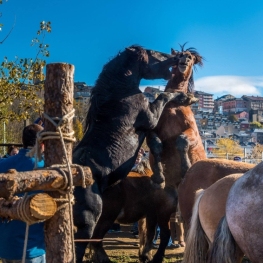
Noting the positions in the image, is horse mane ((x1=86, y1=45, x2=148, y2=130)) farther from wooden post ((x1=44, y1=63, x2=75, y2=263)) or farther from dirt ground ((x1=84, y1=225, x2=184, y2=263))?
dirt ground ((x1=84, y1=225, x2=184, y2=263))

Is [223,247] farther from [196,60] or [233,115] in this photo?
[233,115]

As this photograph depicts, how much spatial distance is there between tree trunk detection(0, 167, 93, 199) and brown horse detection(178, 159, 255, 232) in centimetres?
262

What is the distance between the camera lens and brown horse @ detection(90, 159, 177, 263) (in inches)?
249

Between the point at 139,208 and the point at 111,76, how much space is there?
227 centimetres

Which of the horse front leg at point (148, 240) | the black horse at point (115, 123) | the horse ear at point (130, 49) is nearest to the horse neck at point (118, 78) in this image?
the black horse at point (115, 123)

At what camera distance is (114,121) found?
17.0 feet

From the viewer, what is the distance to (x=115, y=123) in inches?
204

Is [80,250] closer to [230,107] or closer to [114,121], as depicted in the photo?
[114,121]

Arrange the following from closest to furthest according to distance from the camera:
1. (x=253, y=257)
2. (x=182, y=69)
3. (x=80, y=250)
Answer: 1. (x=253, y=257)
2. (x=80, y=250)
3. (x=182, y=69)

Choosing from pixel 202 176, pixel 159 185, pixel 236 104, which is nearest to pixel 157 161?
pixel 159 185

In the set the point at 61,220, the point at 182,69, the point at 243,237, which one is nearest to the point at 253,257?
the point at 243,237

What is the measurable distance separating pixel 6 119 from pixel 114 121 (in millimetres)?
4672

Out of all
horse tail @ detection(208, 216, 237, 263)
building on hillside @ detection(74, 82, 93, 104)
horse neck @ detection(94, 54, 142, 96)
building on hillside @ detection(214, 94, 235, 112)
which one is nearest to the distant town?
building on hillside @ detection(214, 94, 235, 112)

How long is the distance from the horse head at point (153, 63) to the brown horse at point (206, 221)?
2199mm
